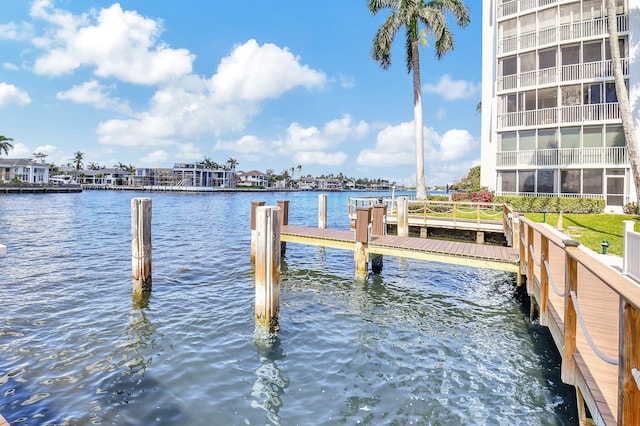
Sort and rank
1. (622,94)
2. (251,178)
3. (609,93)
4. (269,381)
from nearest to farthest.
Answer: (269,381), (622,94), (609,93), (251,178)

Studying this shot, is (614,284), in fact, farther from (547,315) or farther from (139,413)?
(139,413)

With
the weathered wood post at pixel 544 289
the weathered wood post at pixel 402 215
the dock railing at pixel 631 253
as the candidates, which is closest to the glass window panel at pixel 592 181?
the weathered wood post at pixel 402 215

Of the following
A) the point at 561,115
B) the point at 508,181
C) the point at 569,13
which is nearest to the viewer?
the point at 561,115

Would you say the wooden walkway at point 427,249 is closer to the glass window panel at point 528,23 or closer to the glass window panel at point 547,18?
the glass window panel at point 547,18

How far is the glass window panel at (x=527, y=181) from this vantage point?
29.2 m

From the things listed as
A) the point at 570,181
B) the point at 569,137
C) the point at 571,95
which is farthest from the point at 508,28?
the point at 570,181

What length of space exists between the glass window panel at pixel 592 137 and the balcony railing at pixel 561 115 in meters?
0.65

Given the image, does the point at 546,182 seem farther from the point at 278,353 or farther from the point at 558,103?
the point at 278,353

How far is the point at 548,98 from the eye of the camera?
1134 inches

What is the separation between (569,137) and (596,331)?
27414 mm

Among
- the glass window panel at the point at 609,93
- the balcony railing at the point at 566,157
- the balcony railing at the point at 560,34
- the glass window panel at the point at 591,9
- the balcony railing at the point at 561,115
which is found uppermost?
the glass window panel at the point at 591,9

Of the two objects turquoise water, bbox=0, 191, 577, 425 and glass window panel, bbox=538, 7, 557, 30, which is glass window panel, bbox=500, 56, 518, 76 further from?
turquoise water, bbox=0, 191, 577, 425

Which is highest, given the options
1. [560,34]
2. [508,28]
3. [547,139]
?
[508,28]

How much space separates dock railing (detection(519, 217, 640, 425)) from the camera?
9.12 feet
